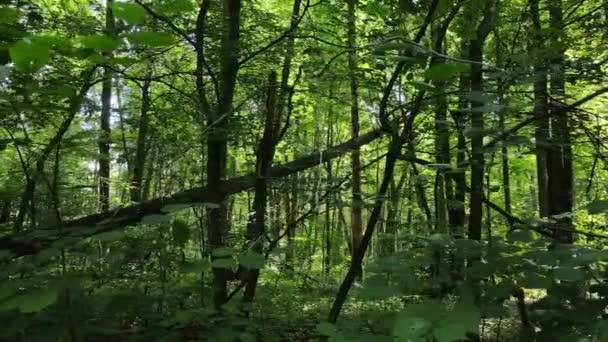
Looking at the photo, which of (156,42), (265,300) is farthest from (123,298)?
(265,300)

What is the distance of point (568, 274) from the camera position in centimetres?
158

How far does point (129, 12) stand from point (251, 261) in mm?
757

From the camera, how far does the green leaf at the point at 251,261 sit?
140 cm

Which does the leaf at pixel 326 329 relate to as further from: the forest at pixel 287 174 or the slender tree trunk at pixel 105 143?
the slender tree trunk at pixel 105 143

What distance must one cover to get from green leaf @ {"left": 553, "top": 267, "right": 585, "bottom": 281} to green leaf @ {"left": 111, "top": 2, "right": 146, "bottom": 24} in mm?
1483

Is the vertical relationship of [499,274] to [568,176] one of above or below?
below

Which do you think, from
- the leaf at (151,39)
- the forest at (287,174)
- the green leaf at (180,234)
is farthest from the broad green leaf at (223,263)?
the leaf at (151,39)

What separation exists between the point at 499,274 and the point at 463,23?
165cm

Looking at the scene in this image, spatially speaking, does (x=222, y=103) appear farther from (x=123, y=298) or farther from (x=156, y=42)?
(x=156, y=42)

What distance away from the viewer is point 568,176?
19.8ft

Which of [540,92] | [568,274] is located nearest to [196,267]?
[568,274]

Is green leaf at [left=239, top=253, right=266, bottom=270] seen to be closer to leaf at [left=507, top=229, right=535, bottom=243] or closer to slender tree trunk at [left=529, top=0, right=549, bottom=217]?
leaf at [left=507, top=229, right=535, bottom=243]

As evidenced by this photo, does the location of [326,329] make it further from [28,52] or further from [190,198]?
[190,198]

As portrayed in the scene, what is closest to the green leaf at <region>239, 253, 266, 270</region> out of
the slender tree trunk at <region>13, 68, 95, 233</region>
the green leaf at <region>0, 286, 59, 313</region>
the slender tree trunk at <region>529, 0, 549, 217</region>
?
the green leaf at <region>0, 286, 59, 313</region>
